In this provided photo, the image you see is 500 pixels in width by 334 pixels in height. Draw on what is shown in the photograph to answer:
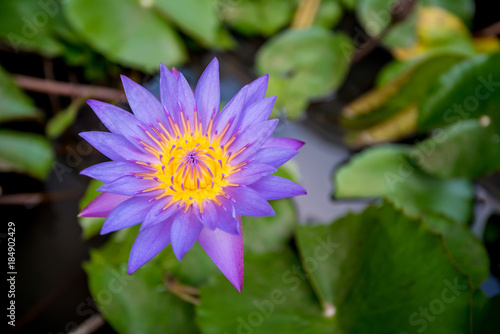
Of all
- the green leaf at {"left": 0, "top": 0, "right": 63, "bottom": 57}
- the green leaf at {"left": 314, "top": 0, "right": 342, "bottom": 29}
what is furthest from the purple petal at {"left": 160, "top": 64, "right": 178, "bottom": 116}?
the green leaf at {"left": 314, "top": 0, "right": 342, "bottom": 29}

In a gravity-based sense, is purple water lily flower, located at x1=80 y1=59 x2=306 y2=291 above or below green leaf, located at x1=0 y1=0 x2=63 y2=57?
below

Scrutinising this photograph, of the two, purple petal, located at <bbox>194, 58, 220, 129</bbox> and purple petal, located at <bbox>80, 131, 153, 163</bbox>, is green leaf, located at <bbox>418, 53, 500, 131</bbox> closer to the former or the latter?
purple petal, located at <bbox>194, 58, 220, 129</bbox>

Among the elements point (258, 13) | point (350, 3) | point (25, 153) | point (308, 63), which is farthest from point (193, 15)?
point (25, 153)

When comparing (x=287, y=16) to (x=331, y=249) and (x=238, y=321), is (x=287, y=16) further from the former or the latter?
(x=238, y=321)

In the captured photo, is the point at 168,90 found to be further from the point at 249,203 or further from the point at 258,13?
the point at 258,13

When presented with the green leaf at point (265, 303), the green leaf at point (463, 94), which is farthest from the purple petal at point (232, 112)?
the green leaf at point (463, 94)
